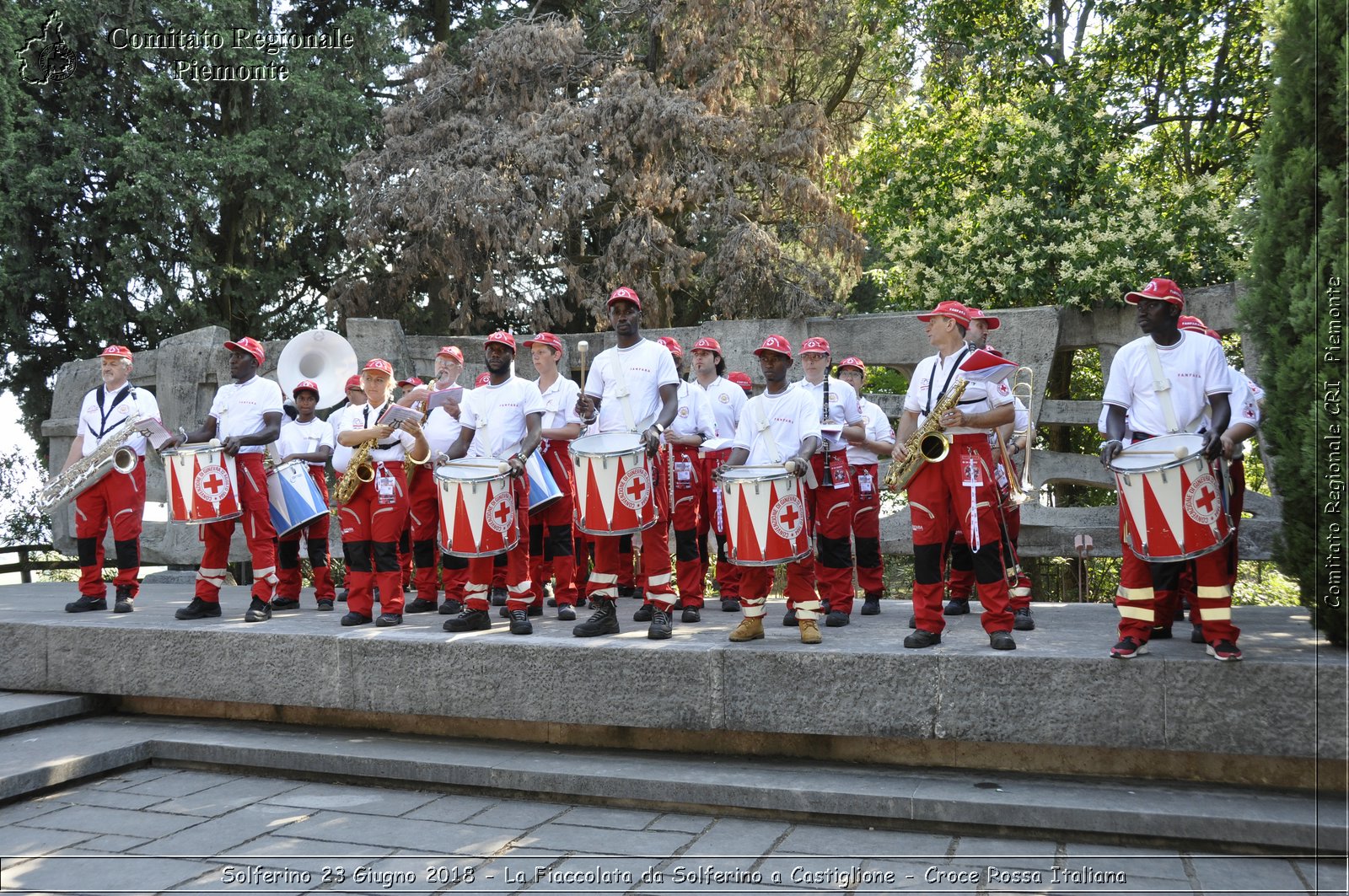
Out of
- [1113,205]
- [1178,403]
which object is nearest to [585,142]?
[1113,205]

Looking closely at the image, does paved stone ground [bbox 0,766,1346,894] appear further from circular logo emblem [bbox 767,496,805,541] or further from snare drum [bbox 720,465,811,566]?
circular logo emblem [bbox 767,496,805,541]

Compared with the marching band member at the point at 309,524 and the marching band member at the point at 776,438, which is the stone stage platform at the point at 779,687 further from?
the marching band member at the point at 309,524

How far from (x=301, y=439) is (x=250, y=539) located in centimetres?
113

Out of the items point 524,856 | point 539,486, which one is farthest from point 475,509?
point 524,856

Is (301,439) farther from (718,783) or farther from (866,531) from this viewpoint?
(718,783)

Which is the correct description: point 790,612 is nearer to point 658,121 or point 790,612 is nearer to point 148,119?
point 658,121

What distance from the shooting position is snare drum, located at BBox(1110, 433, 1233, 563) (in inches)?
180

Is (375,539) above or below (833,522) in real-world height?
below

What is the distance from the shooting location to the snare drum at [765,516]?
5.45 meters

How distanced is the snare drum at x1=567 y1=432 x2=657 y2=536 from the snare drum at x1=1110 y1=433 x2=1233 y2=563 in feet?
8.32

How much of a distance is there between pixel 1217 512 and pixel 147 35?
1545 centimetres

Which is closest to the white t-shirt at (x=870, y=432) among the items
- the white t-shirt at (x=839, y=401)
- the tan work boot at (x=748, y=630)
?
the white t-shirt at (x=839, y=401)

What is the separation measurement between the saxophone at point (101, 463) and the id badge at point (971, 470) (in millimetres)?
6006

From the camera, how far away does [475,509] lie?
6.19 meters
